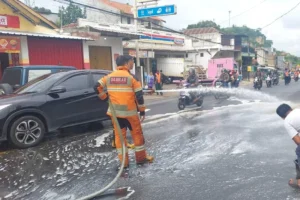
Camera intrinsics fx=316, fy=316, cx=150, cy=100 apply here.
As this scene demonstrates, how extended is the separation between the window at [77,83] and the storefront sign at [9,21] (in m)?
8.99

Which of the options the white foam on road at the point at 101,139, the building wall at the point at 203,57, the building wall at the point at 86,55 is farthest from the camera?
the building wall at the point at 203,57

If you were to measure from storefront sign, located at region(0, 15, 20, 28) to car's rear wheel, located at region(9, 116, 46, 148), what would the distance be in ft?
32.3

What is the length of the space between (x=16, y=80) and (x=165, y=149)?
6.22m

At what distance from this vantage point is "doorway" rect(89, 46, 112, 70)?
19.6m

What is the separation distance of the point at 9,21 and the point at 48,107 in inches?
390

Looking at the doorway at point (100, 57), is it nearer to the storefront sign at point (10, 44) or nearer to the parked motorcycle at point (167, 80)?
the storefront sign at point (10, 44)

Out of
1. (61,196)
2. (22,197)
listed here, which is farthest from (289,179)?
(22,197)

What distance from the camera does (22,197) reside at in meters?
3.93

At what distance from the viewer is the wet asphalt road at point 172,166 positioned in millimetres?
3957

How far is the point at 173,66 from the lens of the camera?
3091 centimetres

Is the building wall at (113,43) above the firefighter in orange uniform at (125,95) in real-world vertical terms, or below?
above

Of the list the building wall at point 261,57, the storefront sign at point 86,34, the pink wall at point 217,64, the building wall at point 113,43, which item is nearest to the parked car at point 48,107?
the storefront sign at point 86,34

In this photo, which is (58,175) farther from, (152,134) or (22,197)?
(152,134)

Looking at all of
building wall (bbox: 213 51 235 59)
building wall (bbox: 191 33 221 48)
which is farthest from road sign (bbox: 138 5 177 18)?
building wall (bbox: 213 51 235 59)
